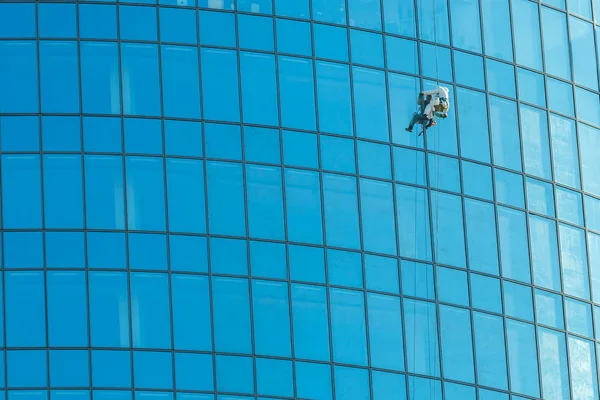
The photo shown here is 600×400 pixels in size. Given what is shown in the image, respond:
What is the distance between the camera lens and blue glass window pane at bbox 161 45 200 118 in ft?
274

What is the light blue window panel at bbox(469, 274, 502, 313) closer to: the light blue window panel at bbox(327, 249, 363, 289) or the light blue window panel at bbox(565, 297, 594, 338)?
the light blue window panel at bbox(565, 297, 594, 338)

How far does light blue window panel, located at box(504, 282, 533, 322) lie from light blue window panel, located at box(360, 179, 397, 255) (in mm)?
5443

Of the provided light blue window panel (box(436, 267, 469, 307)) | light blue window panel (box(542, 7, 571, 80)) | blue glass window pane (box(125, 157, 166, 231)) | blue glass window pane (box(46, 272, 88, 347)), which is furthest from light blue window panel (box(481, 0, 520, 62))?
blue glass window pane (box(46, 272, 88, 347))

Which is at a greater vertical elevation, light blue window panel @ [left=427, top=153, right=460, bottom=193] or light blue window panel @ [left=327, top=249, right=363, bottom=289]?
light blue window panel @ [left=427, top=153, right=460, bottom=193]

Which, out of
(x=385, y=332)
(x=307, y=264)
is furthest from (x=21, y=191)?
(x=385, y=332)

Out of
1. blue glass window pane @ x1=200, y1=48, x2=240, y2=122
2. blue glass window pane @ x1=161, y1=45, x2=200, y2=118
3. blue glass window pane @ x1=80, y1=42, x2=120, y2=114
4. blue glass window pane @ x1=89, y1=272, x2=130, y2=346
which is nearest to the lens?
blue glass window pane @ x1=89, y1=272, x2=130, y2=346

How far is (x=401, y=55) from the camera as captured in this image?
87.3 metres

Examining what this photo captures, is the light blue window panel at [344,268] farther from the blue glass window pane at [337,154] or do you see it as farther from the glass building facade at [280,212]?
the blue glass window pane at [337,154]

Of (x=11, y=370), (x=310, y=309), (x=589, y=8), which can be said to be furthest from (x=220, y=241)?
(x=589, y=8)

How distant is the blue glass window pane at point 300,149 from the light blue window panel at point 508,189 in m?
8.34

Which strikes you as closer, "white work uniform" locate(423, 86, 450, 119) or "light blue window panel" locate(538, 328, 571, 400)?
"white work uniform" locate(423, 86, 450, 119)

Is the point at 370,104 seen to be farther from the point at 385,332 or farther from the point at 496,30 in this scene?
the point at 385,332

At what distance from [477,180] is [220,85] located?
1150 cm

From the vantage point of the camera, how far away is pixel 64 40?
8344 cm
